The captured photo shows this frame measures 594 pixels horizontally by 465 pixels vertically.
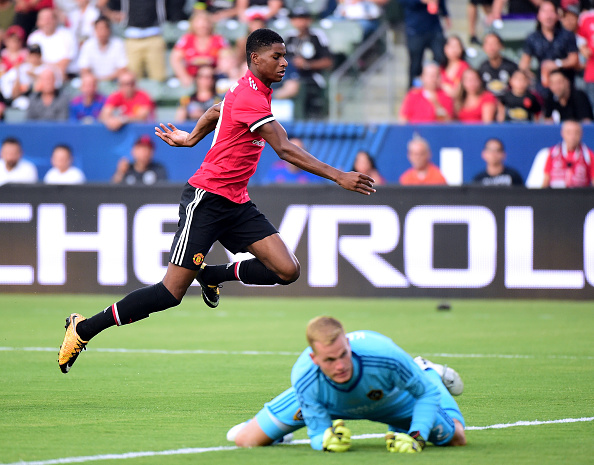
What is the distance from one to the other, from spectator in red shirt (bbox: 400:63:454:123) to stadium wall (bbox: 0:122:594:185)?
2.61ft

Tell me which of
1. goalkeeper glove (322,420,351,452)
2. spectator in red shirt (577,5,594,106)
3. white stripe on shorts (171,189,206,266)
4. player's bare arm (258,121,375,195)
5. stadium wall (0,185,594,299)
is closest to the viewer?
goalkeeper glove (322,420,351,452)

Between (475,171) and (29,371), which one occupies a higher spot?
(475,171)

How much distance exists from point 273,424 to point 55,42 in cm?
1497

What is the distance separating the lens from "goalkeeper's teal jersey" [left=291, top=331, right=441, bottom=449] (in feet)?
16.9

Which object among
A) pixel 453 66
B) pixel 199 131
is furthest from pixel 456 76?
pixel 199 131

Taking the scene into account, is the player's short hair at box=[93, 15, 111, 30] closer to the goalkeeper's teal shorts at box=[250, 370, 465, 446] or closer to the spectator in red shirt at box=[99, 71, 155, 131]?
the spectator in red shirt at box=[99, 71, 155, 131]

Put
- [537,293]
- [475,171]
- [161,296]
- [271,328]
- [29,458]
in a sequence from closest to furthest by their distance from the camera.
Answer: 1. [29,458]
2. [161,296]
3. [271,328]
4. [537,293]
5. [475,171]

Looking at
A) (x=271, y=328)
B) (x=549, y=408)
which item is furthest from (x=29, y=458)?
(x=271, y=328)

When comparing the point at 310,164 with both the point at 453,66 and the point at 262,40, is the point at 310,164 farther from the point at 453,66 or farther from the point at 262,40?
the point at 453,66

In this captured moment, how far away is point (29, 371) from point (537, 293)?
7.57 meters

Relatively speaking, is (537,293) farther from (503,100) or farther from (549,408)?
(549,408)

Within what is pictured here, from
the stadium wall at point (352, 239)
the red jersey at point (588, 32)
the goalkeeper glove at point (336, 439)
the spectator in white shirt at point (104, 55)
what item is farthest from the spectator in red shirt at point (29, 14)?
the goalkeeper glove at point (336, 439)

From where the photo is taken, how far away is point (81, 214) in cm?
1484

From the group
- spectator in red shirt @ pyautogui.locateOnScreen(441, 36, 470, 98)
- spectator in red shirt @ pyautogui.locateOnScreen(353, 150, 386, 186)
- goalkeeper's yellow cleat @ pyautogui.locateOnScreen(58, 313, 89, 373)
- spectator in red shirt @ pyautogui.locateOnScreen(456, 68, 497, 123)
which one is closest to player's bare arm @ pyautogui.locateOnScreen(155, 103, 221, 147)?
goalkeeper's yellow cleat @ pyautogui.locateOnScreen(58, 313, 89, 373)
